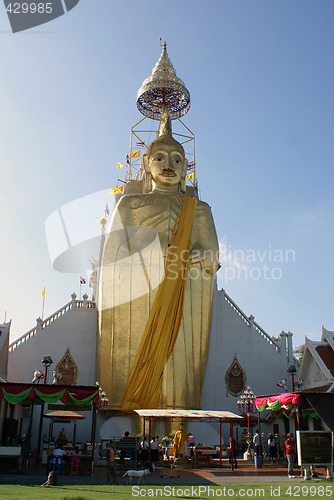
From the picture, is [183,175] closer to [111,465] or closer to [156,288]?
[156,288]

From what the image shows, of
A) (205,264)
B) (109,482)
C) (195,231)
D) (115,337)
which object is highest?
(195,231)

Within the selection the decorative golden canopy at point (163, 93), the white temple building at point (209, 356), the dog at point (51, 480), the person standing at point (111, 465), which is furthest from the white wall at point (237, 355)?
the dog at point (51, 480)

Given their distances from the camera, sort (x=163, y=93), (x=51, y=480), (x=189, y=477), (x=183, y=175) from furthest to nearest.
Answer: (x=163, y=93), (x=183, y=175), (x=189, y=477), (x=51, y=480)

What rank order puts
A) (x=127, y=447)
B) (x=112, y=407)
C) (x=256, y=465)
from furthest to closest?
(x=112, y=407), (x=256, y=465), (x=127, y=447)

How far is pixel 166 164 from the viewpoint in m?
21.3

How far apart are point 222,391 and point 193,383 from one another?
1.97 metres

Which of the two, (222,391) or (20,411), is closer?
(20,411)

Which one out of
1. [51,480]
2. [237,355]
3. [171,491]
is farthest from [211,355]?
[171,491]

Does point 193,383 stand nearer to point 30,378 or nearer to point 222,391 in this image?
point 222,391

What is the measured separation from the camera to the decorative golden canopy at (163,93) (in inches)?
955

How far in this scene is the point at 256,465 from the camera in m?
14.6

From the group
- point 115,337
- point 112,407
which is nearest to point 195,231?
point 115,337

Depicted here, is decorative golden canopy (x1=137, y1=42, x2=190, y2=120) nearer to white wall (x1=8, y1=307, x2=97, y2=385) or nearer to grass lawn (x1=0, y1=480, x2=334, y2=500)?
white wall (x1=8, y1=307, x2=97, y2=385)

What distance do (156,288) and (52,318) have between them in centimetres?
420
